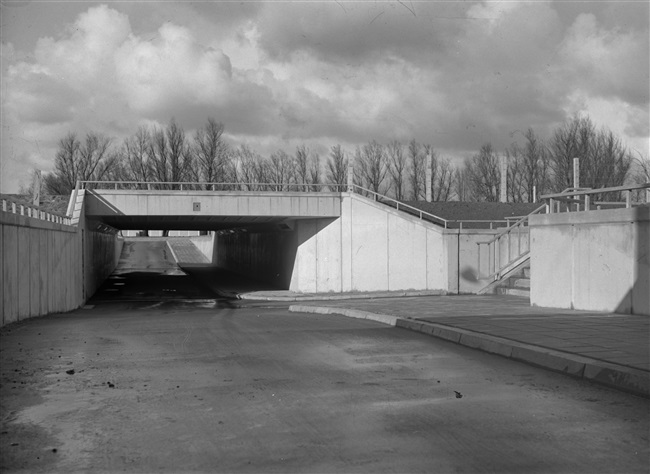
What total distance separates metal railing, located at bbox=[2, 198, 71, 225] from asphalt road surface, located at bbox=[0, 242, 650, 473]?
6.39m

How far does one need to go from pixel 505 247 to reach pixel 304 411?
78.8ft

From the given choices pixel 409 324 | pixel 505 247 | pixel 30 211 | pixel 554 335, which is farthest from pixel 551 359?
pixel 505 247

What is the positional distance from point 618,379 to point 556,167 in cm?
6015

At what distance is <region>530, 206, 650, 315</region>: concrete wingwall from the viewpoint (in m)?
13.7

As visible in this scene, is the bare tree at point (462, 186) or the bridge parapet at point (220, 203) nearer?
the bridge parapet at point (220, 203)

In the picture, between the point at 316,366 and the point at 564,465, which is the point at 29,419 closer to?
the point at 316,366

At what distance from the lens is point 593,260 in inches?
593

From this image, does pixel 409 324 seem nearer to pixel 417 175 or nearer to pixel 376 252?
pixel 376 252

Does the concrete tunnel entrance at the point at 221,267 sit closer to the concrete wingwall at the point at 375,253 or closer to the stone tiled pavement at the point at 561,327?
the concrete wingwall at the point at 375,253

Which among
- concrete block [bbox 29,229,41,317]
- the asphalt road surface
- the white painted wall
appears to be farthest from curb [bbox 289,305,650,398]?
the white painted wall

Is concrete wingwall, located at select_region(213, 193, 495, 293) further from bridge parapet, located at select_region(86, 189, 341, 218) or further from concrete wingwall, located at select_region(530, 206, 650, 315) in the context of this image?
concrete wingwall, located at select_region(530, 206, 650, 315)

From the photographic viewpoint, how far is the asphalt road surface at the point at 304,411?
16.4ft

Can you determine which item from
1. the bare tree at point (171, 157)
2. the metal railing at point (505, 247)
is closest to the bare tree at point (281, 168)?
the bare tree at point (171, 157)

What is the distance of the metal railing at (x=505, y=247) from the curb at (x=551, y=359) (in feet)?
45.4
